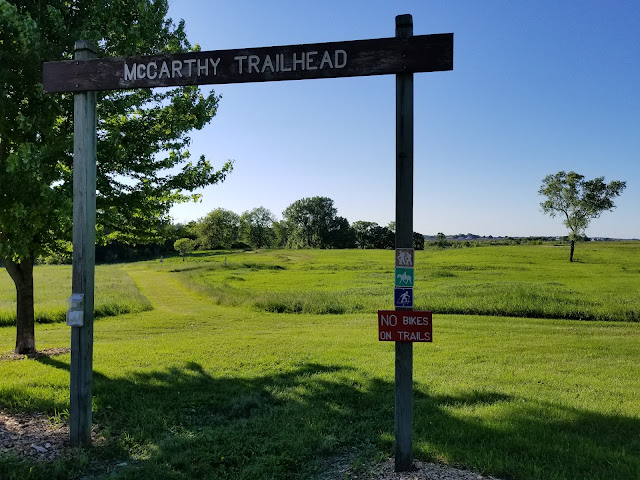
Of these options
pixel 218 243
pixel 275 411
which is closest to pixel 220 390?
pixel 275 411

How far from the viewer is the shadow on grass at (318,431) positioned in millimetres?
4625

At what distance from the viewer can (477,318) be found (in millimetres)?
18578

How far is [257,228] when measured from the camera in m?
95.7

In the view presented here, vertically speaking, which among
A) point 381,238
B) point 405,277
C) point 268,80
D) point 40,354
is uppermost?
point 268,80

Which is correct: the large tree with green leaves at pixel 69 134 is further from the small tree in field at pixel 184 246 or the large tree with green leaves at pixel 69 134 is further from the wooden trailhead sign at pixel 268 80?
the small tree in field at pixel 184 246

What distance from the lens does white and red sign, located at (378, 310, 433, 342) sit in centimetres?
446

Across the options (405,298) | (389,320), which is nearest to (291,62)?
(405,298)

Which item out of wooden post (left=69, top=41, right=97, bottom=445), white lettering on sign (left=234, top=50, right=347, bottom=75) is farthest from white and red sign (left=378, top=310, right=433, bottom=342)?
wooden post (left=69, top=41, right=97, bottom=445)

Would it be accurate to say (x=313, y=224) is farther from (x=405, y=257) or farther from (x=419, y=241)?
(x=405, y=257)

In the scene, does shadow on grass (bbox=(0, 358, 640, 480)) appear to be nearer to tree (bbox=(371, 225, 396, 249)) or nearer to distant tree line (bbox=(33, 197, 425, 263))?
distant tree line (bbox=(33, 197, 425, 263))

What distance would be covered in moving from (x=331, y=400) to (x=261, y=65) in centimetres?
510

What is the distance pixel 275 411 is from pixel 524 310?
17218 mm

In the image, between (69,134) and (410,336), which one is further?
(69,134)

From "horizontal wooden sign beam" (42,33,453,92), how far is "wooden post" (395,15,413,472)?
0.20m
